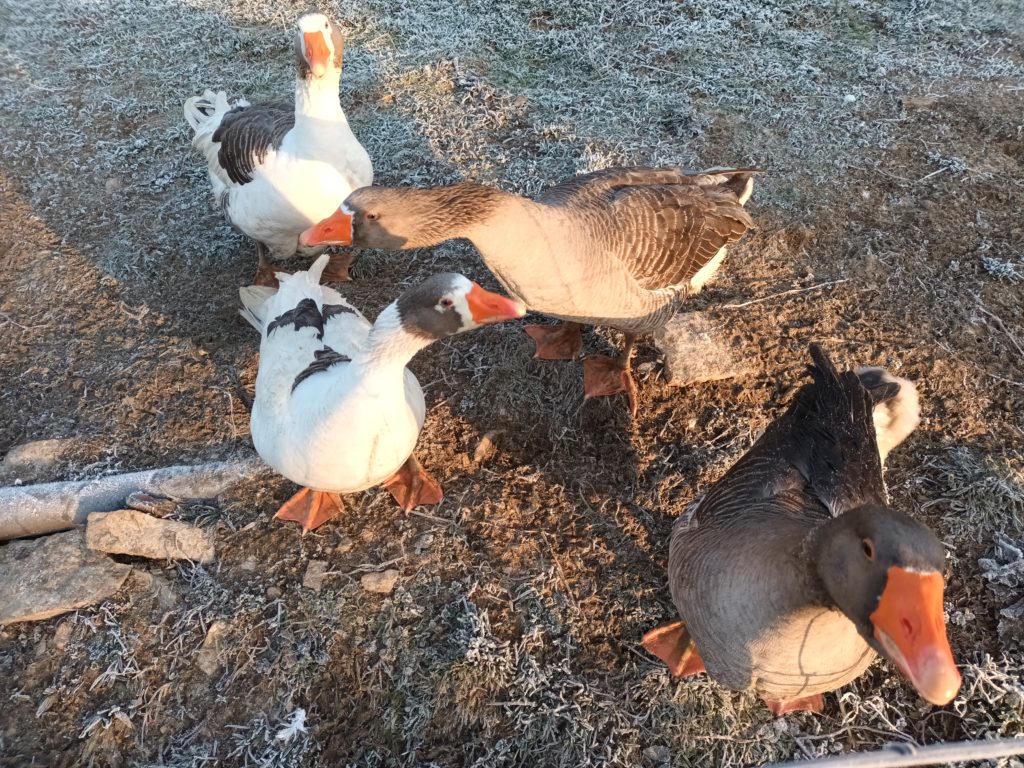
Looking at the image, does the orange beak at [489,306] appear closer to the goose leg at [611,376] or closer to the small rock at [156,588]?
the goose leg at [611,376]

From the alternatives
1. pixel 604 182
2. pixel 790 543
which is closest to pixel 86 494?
pixel 604 182

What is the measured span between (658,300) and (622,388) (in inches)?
21.2

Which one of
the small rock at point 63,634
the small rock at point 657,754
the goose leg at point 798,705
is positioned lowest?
the small rock at point 657,754

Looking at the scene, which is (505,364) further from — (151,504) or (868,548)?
(868,548)

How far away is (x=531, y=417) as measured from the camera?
361 centimetres

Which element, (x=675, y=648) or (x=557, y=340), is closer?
(x=675, y=648)

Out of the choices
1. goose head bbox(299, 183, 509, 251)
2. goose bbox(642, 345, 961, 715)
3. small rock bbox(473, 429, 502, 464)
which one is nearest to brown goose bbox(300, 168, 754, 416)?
goose head bbox(299, 183, 509, 251)

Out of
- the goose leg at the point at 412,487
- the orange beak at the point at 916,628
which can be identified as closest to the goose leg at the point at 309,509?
the goose leg at the point at 412,487

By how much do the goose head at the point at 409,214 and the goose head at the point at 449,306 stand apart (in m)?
0.32

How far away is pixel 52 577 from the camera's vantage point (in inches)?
114

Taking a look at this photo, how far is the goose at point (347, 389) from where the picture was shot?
2574 mm

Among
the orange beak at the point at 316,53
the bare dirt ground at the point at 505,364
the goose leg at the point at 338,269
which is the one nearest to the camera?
the bare dirt ground at the point at 505,364

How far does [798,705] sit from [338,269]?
369cm

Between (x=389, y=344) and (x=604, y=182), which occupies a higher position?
(x=604, y=182)
